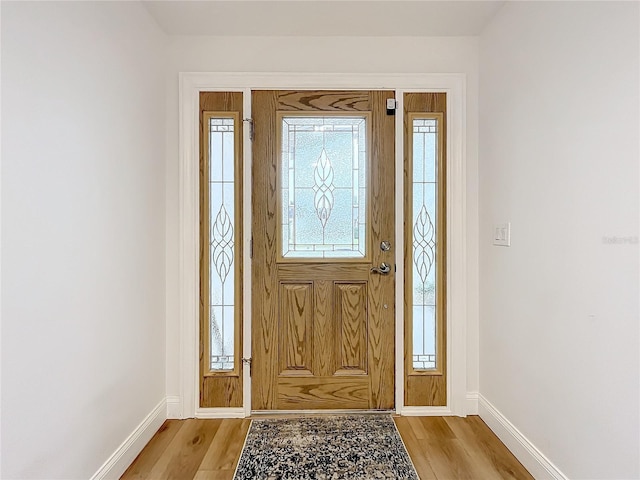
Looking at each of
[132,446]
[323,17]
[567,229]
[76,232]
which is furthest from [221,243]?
[567,229]

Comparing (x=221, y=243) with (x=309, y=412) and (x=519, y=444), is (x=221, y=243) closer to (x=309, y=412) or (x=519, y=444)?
(x=309, y=412)

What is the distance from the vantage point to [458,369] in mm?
2379

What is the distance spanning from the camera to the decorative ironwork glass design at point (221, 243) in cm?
238

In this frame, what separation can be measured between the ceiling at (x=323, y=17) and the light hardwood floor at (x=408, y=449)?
2358 mm

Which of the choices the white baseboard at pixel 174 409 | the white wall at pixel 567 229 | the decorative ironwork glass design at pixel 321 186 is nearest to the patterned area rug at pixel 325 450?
the white baseboard at pixel 174 409

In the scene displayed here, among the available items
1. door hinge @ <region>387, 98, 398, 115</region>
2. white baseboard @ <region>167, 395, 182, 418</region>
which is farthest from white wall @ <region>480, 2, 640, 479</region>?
white baseboard @ <region>167, 395, 182, 418</region>

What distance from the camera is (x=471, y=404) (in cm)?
237

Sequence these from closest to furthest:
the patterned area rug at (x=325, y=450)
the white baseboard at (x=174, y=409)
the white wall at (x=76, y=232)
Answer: the white wall at (x=76, y=232) < the patterned area rug at (x=325, y=450) < the white baseboard at (x=174, y=409)

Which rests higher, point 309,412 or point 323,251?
point 323,251

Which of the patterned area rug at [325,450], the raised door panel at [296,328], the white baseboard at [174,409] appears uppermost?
the raised door panel at [296,328]

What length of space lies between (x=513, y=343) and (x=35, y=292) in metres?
2.13

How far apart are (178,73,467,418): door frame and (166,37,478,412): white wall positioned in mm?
44

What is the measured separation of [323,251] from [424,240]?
645mm

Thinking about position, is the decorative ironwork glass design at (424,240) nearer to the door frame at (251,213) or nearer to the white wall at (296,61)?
the door frame at (251,213)
